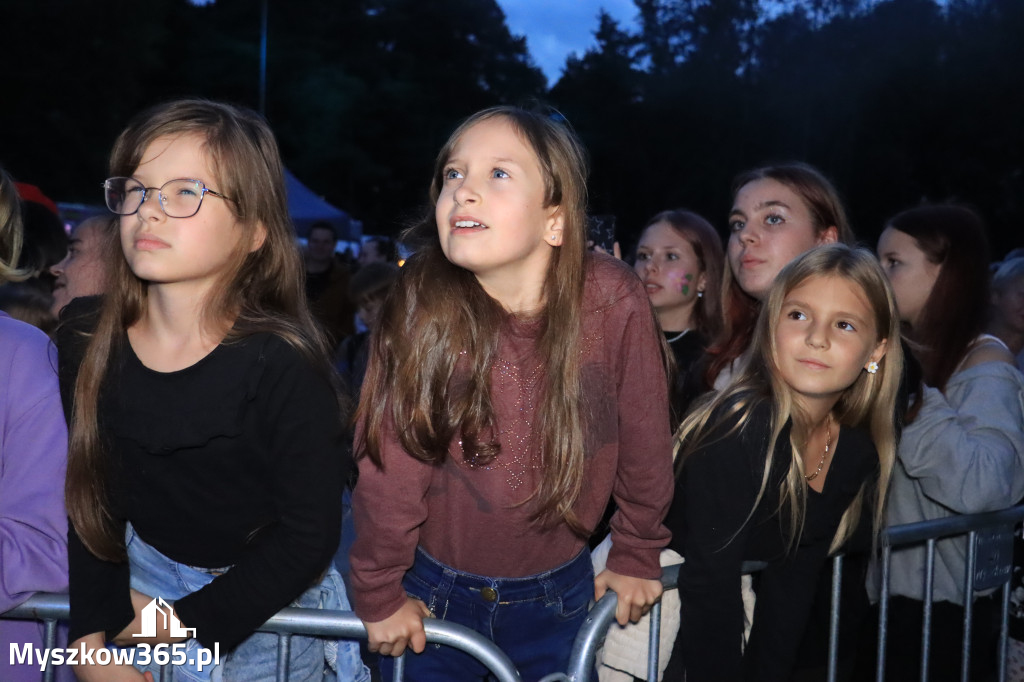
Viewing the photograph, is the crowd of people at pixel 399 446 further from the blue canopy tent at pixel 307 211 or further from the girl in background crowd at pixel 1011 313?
the blue canopy tent at pixel 307 211

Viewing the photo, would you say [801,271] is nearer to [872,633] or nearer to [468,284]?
[468,284]

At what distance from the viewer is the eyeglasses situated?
2.30 m

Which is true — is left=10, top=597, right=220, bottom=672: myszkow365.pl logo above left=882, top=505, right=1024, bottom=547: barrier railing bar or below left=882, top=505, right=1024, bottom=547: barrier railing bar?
below

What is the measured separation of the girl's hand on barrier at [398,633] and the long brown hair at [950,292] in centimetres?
235

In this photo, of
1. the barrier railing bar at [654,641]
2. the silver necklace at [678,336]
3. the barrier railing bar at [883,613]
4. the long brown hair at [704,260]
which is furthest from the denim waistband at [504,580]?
the long brown hair at [704,260]

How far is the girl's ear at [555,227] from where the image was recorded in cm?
240

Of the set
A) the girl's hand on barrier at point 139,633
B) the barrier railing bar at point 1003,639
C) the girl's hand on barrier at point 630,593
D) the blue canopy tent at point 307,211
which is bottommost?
the barrier railing bar at point 1003,639

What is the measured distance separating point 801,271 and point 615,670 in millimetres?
1350

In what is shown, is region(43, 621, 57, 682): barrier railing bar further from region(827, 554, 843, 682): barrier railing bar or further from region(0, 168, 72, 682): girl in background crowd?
region(827, 554, 843, 682): barrier railing bar

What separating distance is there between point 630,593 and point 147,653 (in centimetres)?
122

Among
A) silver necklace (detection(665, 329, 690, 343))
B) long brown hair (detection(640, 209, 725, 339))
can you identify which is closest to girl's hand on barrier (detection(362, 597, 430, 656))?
silver necklace (detection(665, 329, 690, 343))

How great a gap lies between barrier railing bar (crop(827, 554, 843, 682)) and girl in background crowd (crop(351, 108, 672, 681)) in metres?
0.66

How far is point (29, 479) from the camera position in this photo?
7.70 feet

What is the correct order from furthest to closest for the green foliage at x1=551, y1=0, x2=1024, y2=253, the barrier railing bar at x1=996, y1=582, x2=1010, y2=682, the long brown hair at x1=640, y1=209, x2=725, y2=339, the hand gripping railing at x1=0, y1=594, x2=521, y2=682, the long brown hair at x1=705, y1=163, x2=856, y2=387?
the green foliage at x1=551, y1=0, x2=1024, y2=253, the long brown hair at x1=640, y1=209, x2=725, y2=339, the long brown hair at x1=705, y1=163, x2=856, y2=387, the barrier railing bar at x1=996, y1=582, x2=1010, y2=682, the hand gripping railing at x1=0, y1=594, x2=521, y2=682
